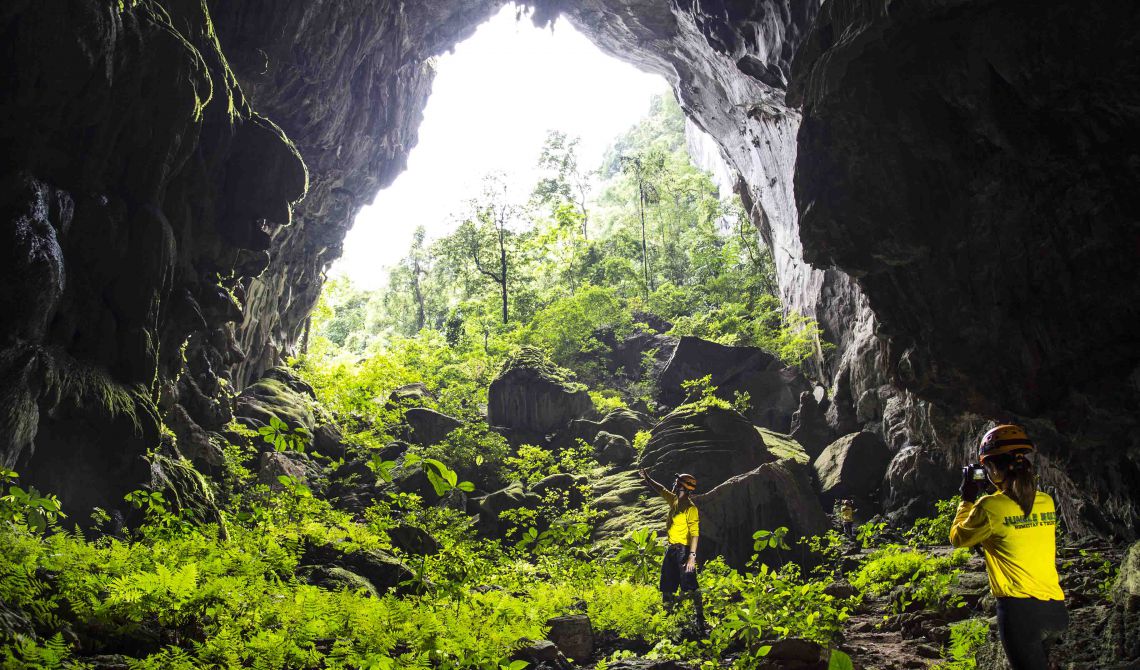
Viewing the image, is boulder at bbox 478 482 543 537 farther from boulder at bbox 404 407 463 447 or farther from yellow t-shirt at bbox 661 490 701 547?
yellow t-shirt at bbox 661 490 701 547

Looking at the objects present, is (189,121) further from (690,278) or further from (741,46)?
(690,278)

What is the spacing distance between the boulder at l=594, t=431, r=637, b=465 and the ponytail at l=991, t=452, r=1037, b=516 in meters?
16.7

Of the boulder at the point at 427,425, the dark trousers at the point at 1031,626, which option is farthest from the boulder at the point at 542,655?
the boulder at the point at 427,425

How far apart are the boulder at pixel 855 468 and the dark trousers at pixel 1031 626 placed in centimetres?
1383

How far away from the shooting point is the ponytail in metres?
3.93

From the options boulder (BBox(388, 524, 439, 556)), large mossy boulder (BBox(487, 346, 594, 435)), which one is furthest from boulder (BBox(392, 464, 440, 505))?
boulder (BBox(388, 524, 439, 556))

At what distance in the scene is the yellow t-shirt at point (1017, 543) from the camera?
390 cm

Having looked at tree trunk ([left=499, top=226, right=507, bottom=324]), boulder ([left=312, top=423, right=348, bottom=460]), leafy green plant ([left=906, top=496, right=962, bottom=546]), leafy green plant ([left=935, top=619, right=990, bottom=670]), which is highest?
tree trunk ([left=499, top=226, right=507, bottom=324])

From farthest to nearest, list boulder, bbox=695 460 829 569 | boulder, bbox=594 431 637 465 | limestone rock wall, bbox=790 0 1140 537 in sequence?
boulder, bbox=594 431 637 465 → boulder, bbox=695 460 829 569 → limestone rock wall, bbox=790 0 1140 537

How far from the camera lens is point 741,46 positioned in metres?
21.3

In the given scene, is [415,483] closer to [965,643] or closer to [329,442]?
[329,442]

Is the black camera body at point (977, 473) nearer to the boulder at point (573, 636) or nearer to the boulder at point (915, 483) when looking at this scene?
the boulder at point (573, 636)

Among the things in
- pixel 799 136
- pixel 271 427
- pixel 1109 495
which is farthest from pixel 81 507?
pixel 1109 495

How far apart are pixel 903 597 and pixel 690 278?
35222 mm
